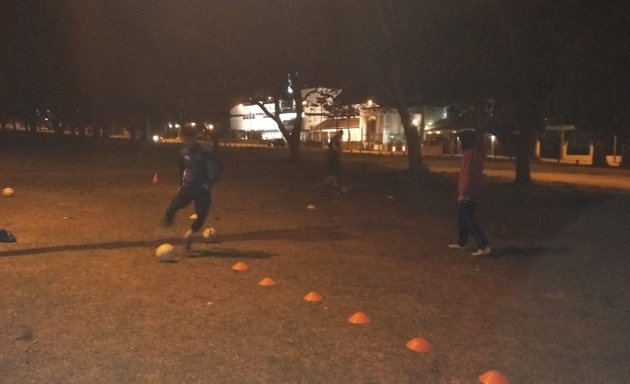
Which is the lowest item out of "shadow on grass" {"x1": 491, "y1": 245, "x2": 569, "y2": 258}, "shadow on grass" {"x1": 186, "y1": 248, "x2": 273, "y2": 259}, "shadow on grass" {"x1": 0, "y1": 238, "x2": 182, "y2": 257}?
"shadow on grass" {"x1": 491, "y1": 245, "x2": 569, "y2": 258}

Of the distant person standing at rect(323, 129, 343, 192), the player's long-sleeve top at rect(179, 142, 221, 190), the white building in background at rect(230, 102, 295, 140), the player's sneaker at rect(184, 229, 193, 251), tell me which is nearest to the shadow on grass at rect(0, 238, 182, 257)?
the player's sneaker at rect(184, 229, 193, 251)

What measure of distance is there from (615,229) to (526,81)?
6.71 metres

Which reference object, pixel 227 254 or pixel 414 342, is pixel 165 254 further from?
pixel 414 342

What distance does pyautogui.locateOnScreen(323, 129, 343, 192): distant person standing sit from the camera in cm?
1953

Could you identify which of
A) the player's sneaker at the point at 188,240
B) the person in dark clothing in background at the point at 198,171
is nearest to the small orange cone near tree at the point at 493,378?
the person in dark clothing in background at the point at 198,171

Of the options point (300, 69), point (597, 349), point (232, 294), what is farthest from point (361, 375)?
point (300, 69)

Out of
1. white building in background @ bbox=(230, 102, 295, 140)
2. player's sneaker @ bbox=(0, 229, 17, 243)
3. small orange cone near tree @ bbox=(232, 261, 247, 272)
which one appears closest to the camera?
small orange cone near tree @ bbox=(232, 261, 247, 272)

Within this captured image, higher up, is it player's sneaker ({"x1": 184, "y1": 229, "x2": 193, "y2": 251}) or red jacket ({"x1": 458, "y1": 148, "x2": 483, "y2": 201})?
red jacket ({"x1": 458, "y1": 148, "x2": 483, "y2": 201})

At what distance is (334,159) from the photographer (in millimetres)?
19984

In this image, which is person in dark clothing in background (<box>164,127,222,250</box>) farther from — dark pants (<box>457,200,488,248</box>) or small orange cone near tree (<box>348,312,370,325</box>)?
small orange cone near tree (<box>348,312,370,325</box>)

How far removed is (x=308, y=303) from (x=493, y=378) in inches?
105

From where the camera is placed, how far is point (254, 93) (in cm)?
4266

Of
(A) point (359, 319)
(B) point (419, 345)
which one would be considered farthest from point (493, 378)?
(A) point (359, 319)

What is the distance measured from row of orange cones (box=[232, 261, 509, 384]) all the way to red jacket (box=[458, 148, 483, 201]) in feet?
10.3
